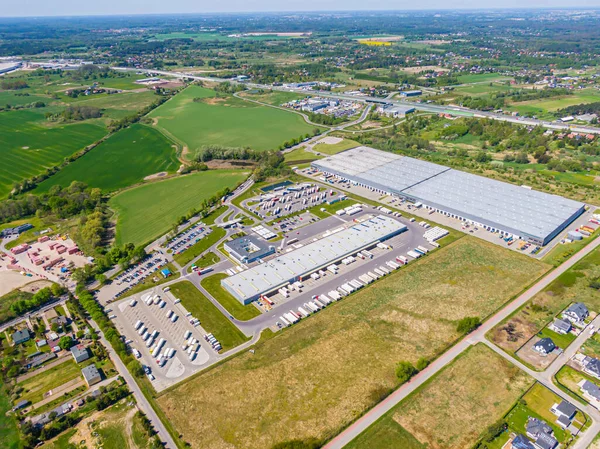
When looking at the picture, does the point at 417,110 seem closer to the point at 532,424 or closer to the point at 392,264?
the point at 392,264

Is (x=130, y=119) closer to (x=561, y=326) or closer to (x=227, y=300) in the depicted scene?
(x=227, y=300)

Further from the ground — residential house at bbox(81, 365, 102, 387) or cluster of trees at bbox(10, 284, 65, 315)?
cluster of trees at bbox(10, 284, 65, 315)

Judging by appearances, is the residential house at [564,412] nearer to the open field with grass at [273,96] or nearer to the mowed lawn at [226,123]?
the mowed lawn at [226,123]

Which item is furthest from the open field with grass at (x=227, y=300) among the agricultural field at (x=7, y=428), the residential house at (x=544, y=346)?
the residential house at (x=544, y=346)

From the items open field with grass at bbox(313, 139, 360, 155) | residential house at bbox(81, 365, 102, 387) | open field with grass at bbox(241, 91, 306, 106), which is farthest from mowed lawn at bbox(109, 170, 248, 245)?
open field with grass at bbox(241, 91, 306, 106)

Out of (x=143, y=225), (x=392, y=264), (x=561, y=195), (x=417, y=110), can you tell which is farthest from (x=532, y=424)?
(x=417, y=110)

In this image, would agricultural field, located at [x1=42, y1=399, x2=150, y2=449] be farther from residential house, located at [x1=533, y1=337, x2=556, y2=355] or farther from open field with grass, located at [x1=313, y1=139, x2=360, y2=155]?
open field with grass, located at [x1=313, y1=139, x2=360, y2=155]
